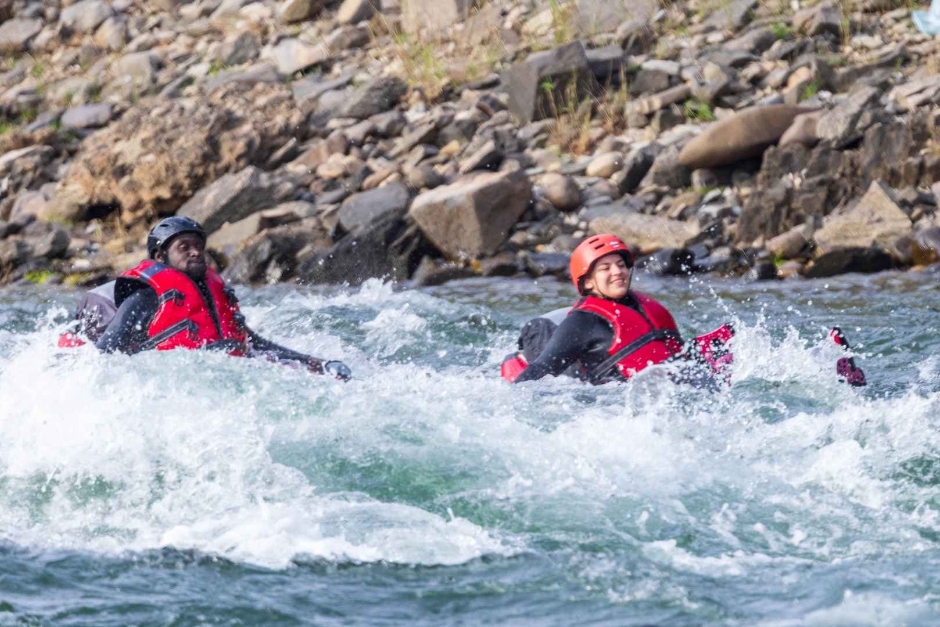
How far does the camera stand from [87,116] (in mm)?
18938

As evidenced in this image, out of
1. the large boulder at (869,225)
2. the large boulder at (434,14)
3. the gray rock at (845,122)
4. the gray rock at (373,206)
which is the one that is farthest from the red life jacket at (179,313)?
the large boulder at (434,14)

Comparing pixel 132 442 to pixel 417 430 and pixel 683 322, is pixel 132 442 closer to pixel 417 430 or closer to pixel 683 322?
pixel 417 430

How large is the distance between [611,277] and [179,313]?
245 centimetres

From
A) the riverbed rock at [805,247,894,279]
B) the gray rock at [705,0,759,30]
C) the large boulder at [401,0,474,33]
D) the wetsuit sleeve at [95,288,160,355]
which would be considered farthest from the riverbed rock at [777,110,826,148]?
the wetsuit sleeve at [95,288,160,355]

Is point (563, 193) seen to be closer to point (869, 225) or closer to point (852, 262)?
point (869, 225)

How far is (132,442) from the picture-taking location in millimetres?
6641

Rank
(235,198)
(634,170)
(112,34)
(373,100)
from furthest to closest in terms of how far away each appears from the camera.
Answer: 1. (112,34)
2. (373,100)
3. (235,198)
4. (634,170)

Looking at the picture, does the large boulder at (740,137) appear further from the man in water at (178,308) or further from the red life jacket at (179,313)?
the red life jacket at (179,313)

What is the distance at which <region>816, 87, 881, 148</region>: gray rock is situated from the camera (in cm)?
1305

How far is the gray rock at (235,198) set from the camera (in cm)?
1470

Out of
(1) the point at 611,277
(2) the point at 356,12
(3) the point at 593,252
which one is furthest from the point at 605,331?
(2) the point at 356,12

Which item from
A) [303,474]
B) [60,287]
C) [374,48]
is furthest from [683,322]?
[374,48]

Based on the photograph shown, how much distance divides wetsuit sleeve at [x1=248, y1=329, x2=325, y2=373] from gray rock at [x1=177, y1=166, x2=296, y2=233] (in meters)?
6.46

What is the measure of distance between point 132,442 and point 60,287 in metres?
7.91
